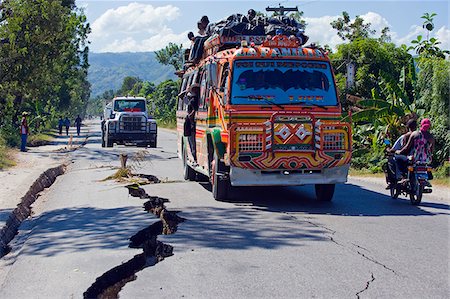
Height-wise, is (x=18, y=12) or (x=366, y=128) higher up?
(x=18, y=12)

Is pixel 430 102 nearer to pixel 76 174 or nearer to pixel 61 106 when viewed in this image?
pixel 76 174

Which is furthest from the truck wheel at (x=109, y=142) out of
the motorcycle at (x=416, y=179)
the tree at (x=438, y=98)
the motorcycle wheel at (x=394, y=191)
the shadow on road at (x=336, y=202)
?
the motorcycle at (x=416, y=179)

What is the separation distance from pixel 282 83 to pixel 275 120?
98cm

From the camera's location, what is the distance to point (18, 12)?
24344mm

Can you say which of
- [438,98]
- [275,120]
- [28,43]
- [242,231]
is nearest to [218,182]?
[275,120]

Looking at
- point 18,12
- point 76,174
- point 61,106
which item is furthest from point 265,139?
point 61,106

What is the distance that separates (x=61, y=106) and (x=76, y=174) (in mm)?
46594

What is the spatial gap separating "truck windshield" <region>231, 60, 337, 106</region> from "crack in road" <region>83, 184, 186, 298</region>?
2.38 meters

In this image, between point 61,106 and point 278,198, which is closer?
point 278,198

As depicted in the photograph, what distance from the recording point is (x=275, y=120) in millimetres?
A: 9984

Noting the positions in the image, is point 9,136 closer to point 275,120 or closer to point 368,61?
point 368,61

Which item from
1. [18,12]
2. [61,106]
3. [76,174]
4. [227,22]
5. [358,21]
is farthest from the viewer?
[61,106]

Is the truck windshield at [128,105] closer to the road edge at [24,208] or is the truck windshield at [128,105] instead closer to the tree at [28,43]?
the tree at [28,43]

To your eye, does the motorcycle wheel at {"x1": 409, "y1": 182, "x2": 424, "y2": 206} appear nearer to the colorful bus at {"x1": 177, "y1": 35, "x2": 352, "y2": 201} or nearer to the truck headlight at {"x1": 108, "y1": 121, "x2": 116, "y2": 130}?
the colorful bus at {"x1": 177, "y1": 35, "x2": 352, "y2": 201}
